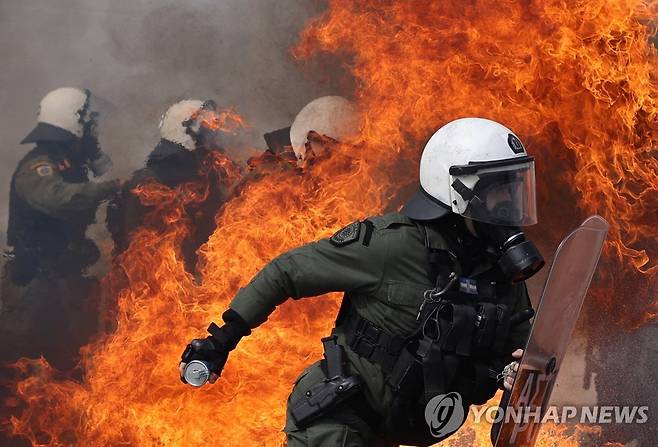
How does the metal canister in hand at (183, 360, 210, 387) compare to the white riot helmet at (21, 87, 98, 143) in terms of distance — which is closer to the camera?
the metal canister in hand at (183, 360, 210, 387)

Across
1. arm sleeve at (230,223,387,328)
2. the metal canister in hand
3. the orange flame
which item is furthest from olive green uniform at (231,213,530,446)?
the orange flame

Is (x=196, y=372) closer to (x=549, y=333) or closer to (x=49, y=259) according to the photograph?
(x=549, y=333)

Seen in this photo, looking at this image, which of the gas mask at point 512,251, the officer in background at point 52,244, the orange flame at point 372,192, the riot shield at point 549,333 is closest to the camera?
the riot shield at point 549,333

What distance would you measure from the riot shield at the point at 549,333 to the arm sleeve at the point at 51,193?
4336 mm

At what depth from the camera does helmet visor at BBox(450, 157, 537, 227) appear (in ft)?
10.9

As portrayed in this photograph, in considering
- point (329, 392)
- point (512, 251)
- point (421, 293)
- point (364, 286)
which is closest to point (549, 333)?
point (512, 251)

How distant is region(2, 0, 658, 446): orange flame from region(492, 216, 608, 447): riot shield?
274cm

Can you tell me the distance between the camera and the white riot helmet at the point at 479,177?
333 centimetres

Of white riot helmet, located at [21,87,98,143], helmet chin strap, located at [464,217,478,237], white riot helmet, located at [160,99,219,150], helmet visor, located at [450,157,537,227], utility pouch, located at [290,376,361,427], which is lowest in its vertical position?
utility pouch, located at [290,376,361,427]

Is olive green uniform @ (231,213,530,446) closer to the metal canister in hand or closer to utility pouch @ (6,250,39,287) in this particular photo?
the metal canister in hand

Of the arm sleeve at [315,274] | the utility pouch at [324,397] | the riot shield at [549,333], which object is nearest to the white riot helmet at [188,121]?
the arm sleeve at [315,274]

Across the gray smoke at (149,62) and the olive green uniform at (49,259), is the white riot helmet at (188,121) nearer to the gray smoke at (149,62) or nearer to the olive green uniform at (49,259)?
the gray smoke at (149,62)

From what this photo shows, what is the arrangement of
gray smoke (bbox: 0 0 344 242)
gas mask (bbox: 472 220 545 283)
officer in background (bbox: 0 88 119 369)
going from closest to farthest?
gas mask (bbox: 472 220 545 283) < officer in background (bbox: 0 88 119 369) < gray smoke (bbox: 0 0 344 242)

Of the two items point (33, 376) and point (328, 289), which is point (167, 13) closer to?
point (33, 376)
